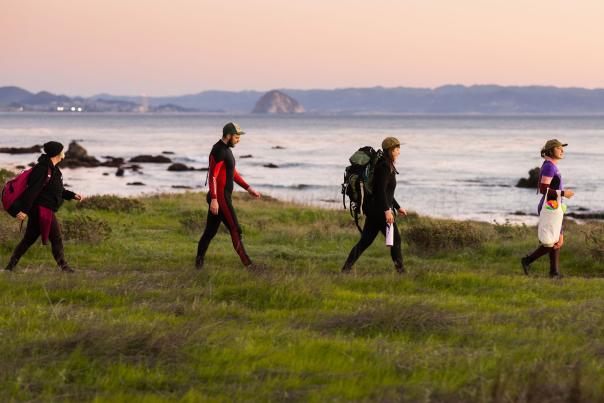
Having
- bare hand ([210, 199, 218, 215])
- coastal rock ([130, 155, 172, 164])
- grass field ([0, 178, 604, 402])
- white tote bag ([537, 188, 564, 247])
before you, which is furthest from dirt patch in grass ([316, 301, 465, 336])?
coastal rock ([130, 155, 172, 164])

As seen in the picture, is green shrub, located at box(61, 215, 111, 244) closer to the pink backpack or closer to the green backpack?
the pink backpack

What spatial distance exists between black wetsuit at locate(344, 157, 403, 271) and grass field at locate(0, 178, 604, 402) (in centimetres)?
59

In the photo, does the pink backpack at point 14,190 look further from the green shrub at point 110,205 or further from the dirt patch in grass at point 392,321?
the green shrub at point 110,205

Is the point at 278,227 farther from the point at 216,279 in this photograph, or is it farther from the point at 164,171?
the point at 164,171

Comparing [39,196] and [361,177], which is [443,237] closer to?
[361,177]

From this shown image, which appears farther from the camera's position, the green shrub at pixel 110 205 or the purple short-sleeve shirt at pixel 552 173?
→ the green shrub at pixel 110 205

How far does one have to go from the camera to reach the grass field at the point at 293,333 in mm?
6004

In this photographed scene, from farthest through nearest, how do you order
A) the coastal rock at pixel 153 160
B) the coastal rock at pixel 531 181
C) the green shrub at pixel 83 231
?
1. the coastal rock at pixel 153 160
2. the coastal rock at pixel 531 181
3. the green shrub at pixel 83 231

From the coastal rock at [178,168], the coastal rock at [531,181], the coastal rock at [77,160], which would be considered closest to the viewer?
the coastal rock at [531,181]

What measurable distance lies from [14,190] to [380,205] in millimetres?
4970

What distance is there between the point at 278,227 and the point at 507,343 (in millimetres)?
14110

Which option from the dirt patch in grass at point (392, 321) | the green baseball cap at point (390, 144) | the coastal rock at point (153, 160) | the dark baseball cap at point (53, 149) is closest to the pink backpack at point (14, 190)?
the dark baseball cap at point (53, 149)

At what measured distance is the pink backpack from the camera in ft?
36.8

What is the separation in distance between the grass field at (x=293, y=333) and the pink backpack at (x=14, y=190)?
98cm
